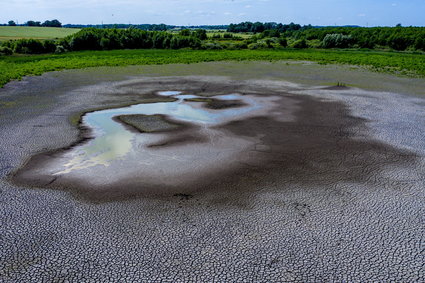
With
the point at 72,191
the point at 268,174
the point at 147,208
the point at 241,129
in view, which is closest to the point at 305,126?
the point at 241,129

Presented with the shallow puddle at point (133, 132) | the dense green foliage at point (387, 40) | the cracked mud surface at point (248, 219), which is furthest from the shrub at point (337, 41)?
the cracked mud surface at point (248, 219)

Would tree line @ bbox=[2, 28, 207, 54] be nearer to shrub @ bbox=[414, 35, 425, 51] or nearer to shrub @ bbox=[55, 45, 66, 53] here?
shrub @ bbox=[55, 45, 66, 53]

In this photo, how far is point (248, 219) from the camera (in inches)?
285

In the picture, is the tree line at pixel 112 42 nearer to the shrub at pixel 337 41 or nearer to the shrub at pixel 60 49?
the shrub at pixel 60 49

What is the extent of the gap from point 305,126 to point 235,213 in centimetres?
785

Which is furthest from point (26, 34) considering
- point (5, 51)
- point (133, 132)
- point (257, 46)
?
point (133, 132)

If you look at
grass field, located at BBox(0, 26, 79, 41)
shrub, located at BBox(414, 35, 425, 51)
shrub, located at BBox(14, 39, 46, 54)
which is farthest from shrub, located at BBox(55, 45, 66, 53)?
shrub, located at BBox(414, 35, 425, 51)

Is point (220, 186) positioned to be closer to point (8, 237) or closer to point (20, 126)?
point (8, 237)

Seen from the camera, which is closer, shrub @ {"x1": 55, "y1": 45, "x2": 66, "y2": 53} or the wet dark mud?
the wet dark mud

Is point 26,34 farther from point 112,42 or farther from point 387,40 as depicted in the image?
point 387,40

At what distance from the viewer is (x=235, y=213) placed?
7480 millimetres

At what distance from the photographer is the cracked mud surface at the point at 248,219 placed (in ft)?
19.0

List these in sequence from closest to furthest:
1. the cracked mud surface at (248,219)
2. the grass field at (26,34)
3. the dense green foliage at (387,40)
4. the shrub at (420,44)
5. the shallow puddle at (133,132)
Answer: the cracked mud surface at (248,219)
the shallow puddle at (133,132)
the shrub at (420,44)
the dense green foliage at (387,40)
the grass field at (26,34)

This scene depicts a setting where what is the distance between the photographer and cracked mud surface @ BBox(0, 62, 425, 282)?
578cm
